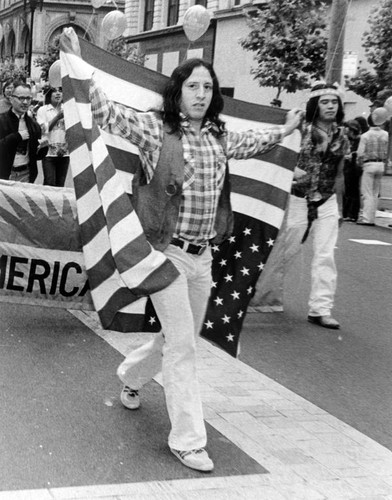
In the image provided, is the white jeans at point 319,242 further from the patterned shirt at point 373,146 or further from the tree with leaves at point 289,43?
the tree with leaves at point 289,43

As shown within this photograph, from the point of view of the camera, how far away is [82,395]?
516 centimetres

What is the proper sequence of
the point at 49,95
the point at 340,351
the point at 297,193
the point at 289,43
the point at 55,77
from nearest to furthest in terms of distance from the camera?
the point at 340,351, the point at 297,193, the point at 49,95, the point at 55,77, the point at 289,43

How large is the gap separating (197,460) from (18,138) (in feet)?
20.1

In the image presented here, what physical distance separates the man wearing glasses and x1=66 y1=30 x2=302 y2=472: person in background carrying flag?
17.0 ft

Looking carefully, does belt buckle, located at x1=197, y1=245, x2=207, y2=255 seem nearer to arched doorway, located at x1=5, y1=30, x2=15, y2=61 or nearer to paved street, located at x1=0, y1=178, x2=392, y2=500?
paved street, located at x1=0, y1=178, x2=392, y2=500

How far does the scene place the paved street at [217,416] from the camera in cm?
401

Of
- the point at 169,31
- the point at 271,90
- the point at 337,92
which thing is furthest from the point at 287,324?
the point at 169,31

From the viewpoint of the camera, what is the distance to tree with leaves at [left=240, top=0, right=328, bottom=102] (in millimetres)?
23875

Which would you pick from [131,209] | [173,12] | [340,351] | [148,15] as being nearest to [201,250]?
[131,209]

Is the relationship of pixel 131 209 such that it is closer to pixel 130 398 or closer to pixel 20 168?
pixel 130 398

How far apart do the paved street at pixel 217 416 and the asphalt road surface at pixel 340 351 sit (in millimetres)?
15

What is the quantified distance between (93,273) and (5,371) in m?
1.15

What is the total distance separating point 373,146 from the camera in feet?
52.7

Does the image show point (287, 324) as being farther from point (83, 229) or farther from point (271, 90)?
point (271, 90)
